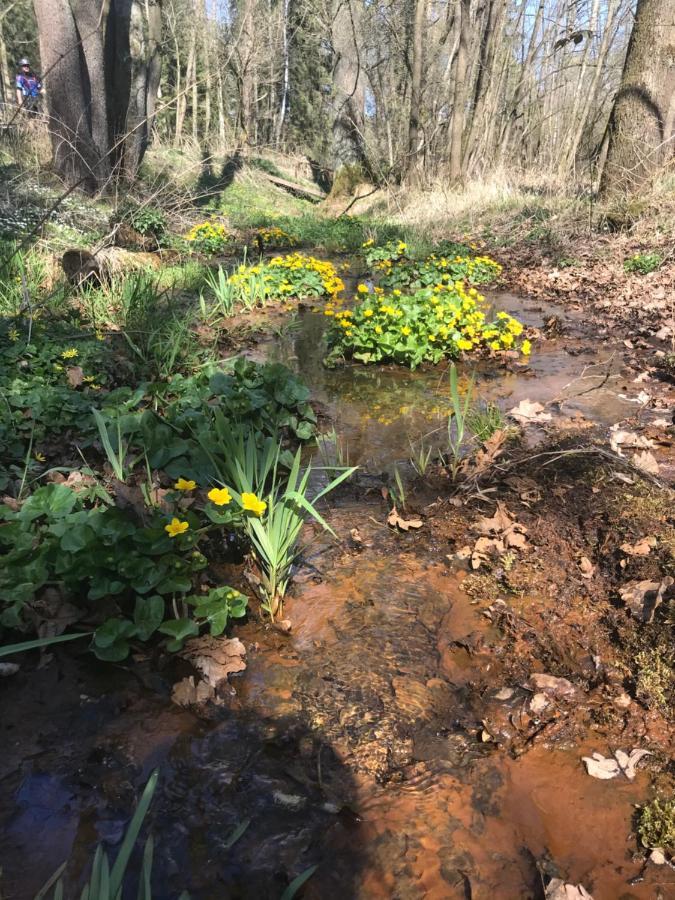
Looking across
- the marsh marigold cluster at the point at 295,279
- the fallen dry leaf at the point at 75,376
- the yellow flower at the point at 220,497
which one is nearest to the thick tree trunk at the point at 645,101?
the marsh marigold cluster at the point at 295,279

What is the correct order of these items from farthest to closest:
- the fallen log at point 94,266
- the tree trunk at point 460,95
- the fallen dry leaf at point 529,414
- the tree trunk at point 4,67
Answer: the tree trunk at point 460,95 → the fallen log at point 94,266 → the tree trunk at point 4,67 → the fallen dry leaf at point 529,414

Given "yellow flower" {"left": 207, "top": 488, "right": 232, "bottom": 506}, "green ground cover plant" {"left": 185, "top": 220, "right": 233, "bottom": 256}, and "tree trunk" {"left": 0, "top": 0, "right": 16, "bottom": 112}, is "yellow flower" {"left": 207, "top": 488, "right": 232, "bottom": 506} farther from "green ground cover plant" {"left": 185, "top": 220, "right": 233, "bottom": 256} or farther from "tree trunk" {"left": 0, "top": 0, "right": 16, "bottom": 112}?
"green ground cover plant" {"left": 185, "top": 220, "right": 233, "bottom": 256}

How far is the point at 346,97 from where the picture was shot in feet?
49.4

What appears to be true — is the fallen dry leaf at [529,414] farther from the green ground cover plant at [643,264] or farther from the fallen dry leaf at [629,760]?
→ the green ground cover plant at [643,264]

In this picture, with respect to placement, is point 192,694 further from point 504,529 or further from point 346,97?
point 346,97

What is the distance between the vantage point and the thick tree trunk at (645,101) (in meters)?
7.08

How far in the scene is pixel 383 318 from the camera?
15.0 feet

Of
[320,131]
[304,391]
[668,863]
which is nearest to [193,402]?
[304,391]

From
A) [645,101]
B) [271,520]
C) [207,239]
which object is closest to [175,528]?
[271,520]

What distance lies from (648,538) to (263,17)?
2860 centimetres

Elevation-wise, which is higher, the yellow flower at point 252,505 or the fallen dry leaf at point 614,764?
the yellow flower at point 252,505

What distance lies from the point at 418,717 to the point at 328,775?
315 mm

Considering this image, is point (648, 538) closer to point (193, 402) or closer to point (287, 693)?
point (287, 693)

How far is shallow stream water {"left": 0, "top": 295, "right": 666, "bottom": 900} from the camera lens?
122 centimetres
